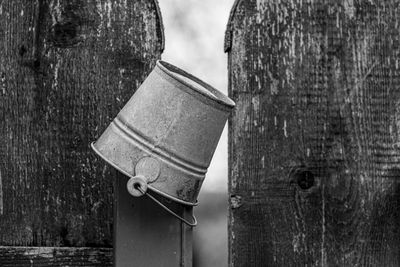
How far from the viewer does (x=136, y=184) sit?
92.4 inches

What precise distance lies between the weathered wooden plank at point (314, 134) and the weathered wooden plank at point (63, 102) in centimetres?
30

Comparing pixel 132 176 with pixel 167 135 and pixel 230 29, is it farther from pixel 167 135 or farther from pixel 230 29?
pixel 230 29

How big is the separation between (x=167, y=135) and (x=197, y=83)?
0.63ft

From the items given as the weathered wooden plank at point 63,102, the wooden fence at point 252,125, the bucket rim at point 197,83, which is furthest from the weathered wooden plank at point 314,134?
the weathered wooden plank at point 63,102

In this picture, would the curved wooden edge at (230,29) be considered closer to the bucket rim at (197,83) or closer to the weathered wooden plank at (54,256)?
the bucket rim at (197,83)

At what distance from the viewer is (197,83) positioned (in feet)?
8.05

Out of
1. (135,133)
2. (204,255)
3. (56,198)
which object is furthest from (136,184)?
(204,255)

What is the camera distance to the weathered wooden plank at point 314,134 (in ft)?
8.46

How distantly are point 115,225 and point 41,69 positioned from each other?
493 millimetres

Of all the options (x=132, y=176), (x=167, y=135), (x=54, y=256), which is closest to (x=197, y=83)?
(x=167, y=135)

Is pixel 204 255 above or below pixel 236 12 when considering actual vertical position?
below

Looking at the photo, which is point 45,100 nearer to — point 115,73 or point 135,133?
point 115,73

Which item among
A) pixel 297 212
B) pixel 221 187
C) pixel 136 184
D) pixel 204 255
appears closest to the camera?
pixel 136 184

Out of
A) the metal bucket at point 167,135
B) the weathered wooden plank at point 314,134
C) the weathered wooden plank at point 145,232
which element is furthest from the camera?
the weathered wooden plank at point 314,134
